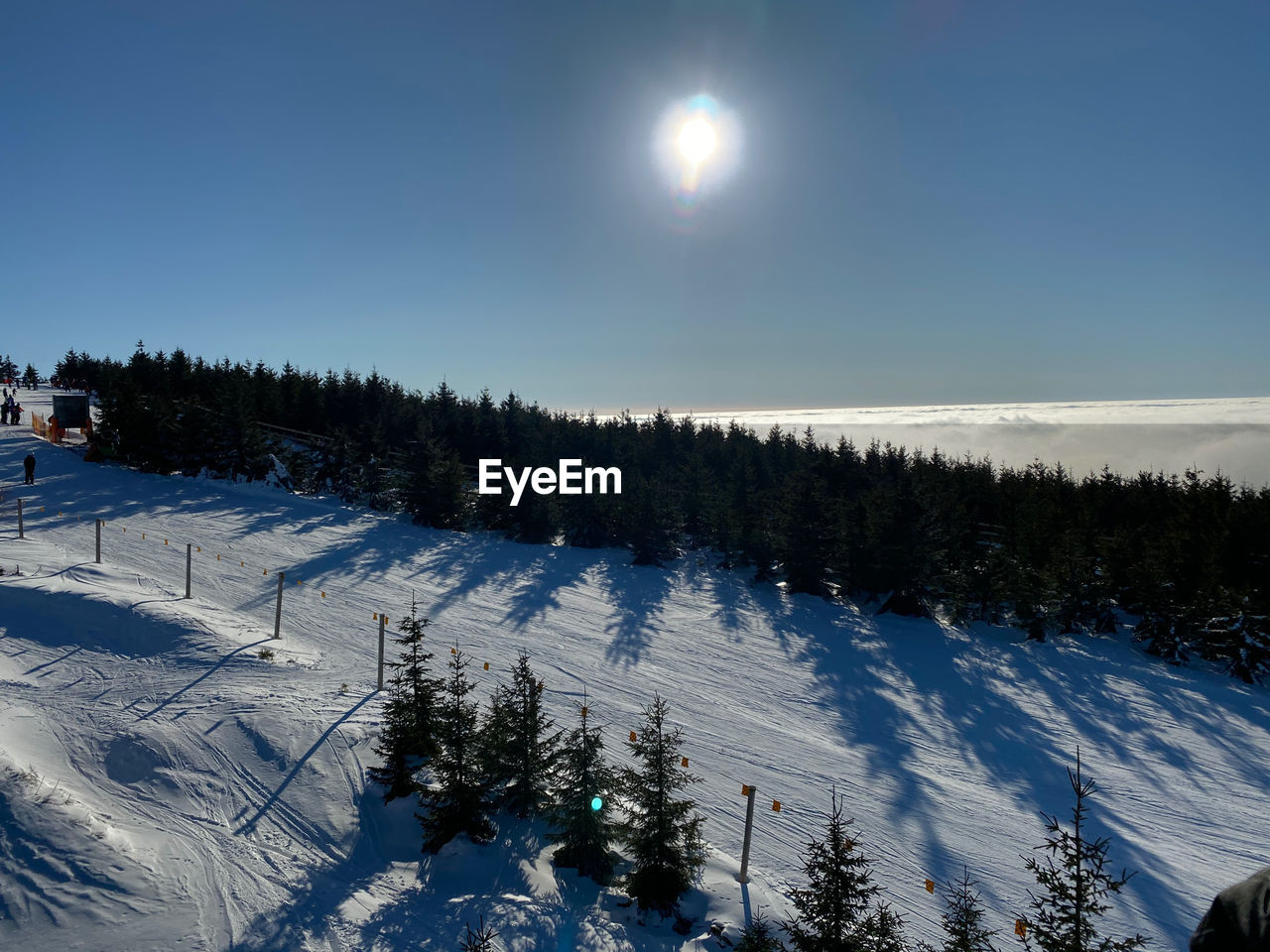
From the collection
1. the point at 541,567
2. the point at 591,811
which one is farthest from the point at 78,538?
the point at 591,811

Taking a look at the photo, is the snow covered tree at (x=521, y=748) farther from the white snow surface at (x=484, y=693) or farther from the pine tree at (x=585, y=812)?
the pine tree at (x=585, y=812)

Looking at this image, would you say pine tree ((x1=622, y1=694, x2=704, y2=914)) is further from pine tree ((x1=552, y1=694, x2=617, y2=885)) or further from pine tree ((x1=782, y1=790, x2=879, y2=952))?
pine tree ((x1=782, y1=790, x2=879, y2=952))

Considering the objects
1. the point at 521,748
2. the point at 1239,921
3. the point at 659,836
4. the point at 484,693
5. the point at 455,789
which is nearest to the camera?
the point at 1239,921

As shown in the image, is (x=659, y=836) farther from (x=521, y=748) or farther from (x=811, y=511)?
(x=811, y=511)

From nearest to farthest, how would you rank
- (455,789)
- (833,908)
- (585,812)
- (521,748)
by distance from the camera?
(833,908) < (585,812) < (455,789) < (521,748)

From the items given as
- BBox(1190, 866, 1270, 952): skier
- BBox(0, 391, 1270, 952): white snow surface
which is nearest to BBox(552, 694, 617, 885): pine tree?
BBox(0, 391, 1270, 952): white snow surface

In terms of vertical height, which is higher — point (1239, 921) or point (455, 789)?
point (1239, 921)

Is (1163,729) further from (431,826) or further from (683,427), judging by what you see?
(683,427)

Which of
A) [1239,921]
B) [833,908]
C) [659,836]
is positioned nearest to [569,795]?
[659,836]
